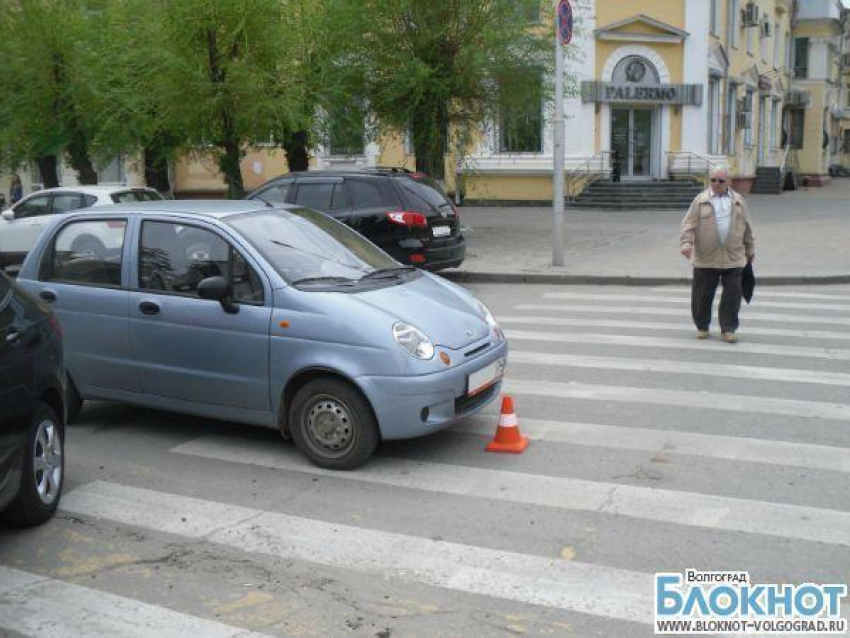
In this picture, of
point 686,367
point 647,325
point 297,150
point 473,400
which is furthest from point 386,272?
point 297,150

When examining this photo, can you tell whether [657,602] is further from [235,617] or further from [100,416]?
[100,416]

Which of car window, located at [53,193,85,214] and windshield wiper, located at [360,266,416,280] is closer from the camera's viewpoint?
windshield wiper, located at [360,266,416,280]

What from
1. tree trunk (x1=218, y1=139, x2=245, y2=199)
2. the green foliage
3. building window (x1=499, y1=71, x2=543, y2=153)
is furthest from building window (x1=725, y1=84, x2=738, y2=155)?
tree trunk (x1=218, y1=139, x2=245, y2=199)

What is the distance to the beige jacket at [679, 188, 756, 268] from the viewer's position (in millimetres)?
9516

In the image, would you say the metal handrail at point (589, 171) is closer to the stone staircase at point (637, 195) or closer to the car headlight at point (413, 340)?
the stone staircase at point (637, 195)

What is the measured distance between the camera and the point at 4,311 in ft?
16.0

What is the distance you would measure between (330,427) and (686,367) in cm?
410

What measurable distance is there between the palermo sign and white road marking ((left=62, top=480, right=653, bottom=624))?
27.7m

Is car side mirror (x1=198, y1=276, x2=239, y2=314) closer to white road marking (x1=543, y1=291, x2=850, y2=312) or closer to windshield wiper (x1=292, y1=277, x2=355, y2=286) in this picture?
windshield wiper (x1=292, y1=277, x2=355, y2=286)

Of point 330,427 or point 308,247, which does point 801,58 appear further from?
point 330,427

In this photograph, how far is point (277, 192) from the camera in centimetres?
1377

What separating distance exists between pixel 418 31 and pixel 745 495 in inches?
589

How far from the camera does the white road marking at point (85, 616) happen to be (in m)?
3.99

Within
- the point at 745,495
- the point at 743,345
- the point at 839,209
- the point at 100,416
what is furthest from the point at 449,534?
the point at 839,209
